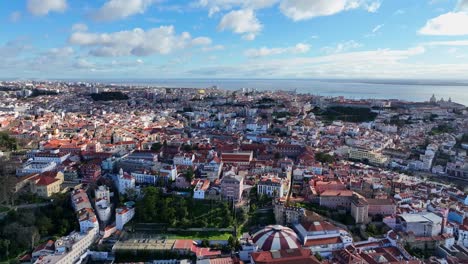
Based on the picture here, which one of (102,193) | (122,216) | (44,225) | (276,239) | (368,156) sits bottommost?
(44,225)

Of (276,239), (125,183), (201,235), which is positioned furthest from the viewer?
(125,183)

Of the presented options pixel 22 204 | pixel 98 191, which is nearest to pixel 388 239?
pixel 98 191

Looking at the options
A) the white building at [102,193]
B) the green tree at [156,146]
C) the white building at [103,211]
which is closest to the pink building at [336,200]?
the white building at [103,211]

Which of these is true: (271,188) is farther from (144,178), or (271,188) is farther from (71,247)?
(71,247)

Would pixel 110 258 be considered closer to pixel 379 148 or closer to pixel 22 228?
pixel 22 228

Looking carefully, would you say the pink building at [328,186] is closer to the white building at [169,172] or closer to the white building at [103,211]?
the white building at [169,172]

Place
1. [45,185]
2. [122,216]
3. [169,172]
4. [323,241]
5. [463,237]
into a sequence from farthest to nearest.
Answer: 1. [169,172]
2. [45,185]
3. [122,216]
4. [463,237]
5. [323,241]

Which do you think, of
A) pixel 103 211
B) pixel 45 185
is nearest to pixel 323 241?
pixel 103 211
